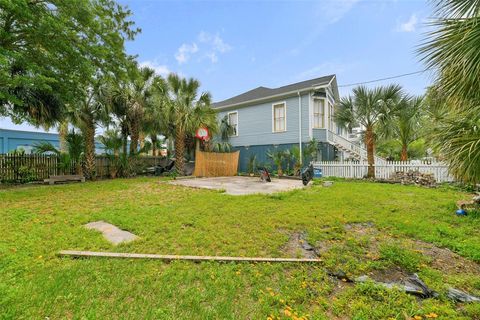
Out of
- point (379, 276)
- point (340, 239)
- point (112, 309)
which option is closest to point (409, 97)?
point (340, 239)

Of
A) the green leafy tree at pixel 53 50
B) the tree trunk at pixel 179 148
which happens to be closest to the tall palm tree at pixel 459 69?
the green leafy tree at pixel 53 50

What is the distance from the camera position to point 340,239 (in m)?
3.83

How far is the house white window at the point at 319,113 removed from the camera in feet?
47.5

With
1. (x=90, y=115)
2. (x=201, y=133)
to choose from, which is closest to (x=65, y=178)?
(x=90, y=115)

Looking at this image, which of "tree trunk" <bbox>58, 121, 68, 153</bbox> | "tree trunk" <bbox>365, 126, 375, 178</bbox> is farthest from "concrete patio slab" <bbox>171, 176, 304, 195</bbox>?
"tree trunk" <bbox>58, 121, 68, 153</bbox>

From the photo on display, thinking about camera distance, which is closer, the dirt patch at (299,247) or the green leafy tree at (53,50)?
the dirt patch at (299,247)

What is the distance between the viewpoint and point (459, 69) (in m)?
3.14

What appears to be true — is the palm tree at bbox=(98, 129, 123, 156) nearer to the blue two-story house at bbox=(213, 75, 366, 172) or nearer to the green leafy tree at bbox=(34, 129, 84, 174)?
the green leafy tree at bbox=(34, 129, 84, 174)

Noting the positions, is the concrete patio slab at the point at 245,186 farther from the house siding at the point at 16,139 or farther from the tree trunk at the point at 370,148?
the house siding at the point at 16,139

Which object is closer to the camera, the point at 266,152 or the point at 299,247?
the point at 299,247

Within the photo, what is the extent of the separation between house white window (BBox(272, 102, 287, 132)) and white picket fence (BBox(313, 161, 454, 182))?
11.4 ft

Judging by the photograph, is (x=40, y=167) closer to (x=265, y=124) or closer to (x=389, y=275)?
(x=265, y=124)

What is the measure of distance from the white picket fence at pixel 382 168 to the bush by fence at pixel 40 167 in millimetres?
10797

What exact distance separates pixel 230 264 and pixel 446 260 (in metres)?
2.91
